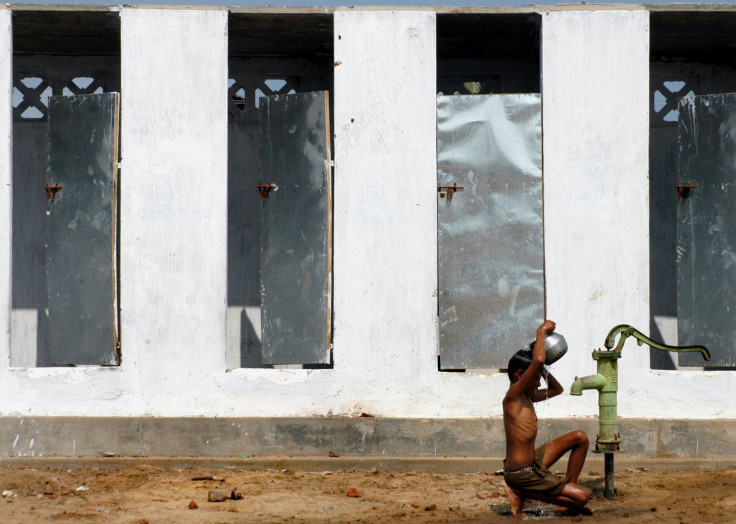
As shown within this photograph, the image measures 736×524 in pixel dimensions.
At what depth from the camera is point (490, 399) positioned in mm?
8070

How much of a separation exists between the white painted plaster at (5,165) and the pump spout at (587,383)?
4909 millimetres

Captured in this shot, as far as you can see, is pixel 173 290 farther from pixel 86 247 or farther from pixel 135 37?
pixel 135 37

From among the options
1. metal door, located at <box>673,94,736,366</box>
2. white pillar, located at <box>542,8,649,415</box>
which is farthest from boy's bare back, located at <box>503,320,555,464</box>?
metal door, located at <box>673,94,736,366</box>

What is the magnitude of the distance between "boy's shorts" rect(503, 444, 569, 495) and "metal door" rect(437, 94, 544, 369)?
208cm

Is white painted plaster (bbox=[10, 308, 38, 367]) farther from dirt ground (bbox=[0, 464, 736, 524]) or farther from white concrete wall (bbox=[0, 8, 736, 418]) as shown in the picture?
dirt ground (bbox=[0, 464, 736, 524])

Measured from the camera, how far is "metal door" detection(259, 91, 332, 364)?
836 centimetres

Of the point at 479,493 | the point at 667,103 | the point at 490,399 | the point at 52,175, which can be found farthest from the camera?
the point at 667,103

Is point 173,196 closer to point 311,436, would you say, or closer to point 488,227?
point 311,436

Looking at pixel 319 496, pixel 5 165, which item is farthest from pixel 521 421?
pixel 5 165

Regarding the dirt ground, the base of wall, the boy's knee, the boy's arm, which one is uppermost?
the boy's arm

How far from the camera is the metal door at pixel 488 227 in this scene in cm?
826

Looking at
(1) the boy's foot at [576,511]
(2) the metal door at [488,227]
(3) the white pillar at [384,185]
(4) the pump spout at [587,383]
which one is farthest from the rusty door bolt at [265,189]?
(1) the boy's foot at [576,511]

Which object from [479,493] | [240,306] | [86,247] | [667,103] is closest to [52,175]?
[86,247]

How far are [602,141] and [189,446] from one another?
4.46 meters
